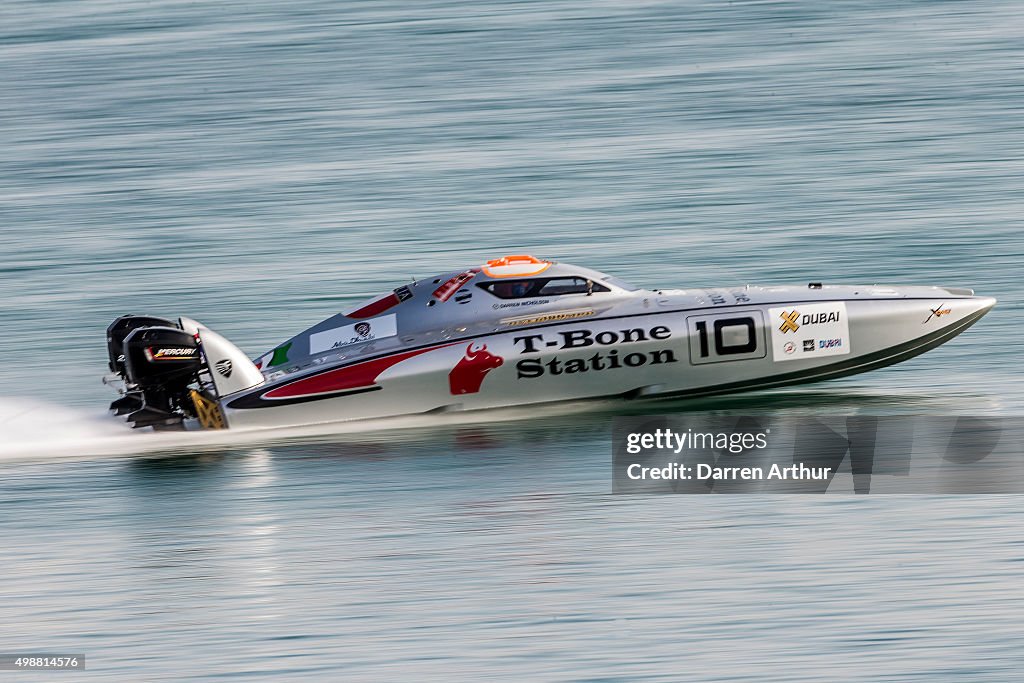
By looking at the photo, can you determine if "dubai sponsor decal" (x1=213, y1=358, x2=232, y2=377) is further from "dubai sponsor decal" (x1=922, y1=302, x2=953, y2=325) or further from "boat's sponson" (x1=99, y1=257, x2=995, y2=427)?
"dubai sponsor decal" (x1=922, y1=302, x2=953, y2=325)

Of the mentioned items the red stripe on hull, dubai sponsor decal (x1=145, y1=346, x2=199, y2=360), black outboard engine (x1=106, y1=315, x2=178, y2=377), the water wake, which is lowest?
the water wake

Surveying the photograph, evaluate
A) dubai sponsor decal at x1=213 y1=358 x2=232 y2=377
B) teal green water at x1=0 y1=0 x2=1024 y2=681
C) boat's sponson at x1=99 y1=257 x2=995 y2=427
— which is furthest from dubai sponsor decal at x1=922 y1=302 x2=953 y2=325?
dubai sponsor decal at x1=213 y1=358 x2=232 y2=377

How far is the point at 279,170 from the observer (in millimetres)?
19172

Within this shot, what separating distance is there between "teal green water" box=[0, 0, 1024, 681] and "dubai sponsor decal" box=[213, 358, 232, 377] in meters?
0.67

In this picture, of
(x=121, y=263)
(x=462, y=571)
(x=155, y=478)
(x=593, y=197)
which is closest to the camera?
(x=462, y=571)

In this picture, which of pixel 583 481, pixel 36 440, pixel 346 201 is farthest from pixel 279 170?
pixel 583 481

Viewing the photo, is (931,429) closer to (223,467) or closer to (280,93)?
(223,467)

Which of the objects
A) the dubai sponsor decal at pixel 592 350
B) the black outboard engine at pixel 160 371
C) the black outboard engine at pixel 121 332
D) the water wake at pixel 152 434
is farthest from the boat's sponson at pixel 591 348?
the black outboard engine at pixel 121 332

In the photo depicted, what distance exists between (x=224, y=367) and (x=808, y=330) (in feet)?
14.6

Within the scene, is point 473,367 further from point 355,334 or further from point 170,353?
point 170,353

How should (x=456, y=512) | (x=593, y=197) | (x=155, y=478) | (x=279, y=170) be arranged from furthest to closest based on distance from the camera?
(x=279, y=170)
(x=593, y=197)
(x=155, y=478)
(x=456, y=512)

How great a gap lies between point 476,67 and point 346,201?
6823mm

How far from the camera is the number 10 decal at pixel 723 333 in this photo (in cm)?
1024

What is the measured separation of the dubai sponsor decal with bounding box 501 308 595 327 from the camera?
10375 mm
